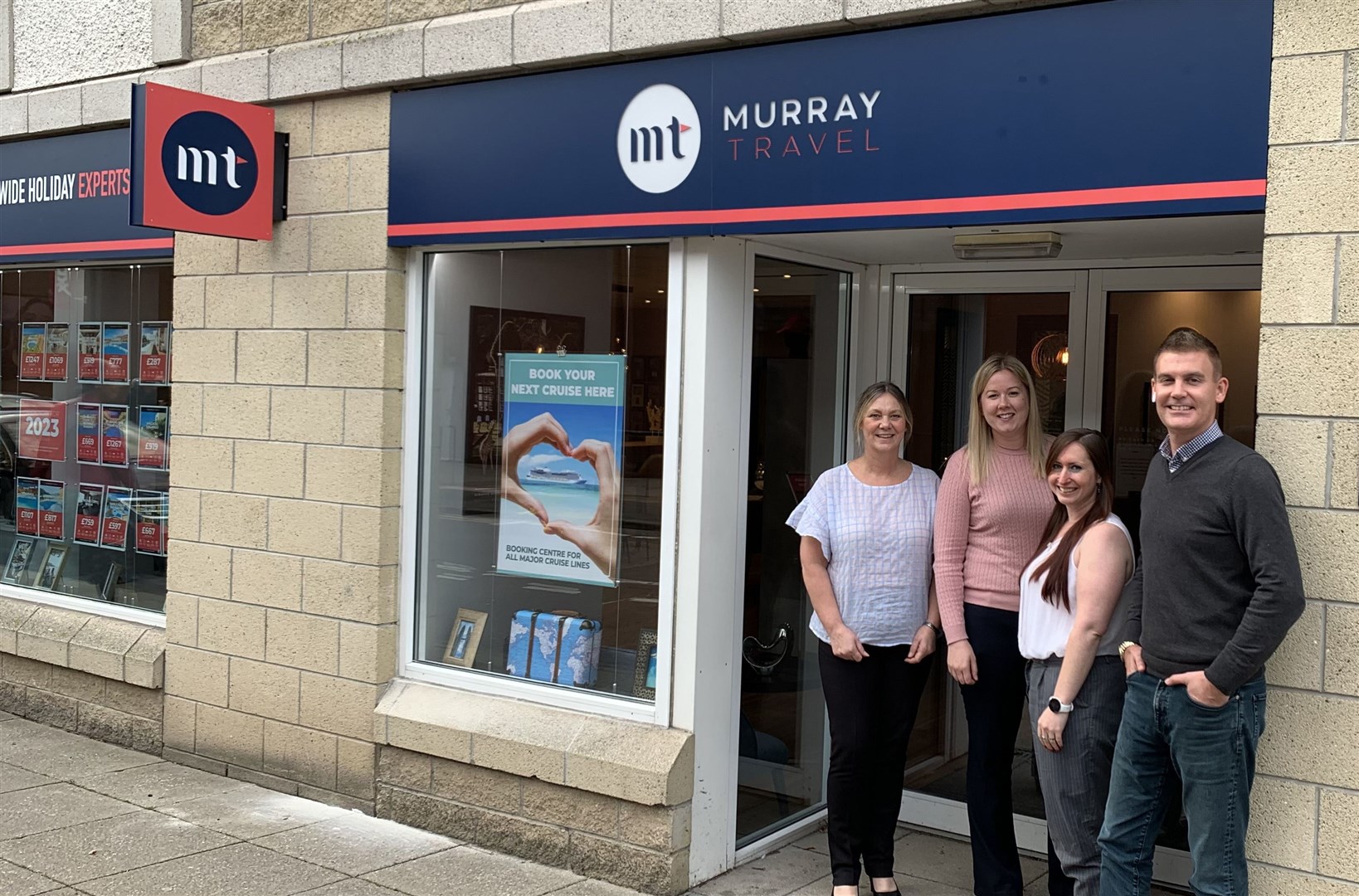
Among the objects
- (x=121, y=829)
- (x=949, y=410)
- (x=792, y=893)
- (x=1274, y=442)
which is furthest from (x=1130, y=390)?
(x=121, y=829)

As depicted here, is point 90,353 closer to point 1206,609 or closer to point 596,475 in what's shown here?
point 596,475

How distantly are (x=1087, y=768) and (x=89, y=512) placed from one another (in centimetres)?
579

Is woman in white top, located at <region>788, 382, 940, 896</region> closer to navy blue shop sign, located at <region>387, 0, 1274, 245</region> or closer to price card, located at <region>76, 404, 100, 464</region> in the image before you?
navy blue shop sign, located at <region>387, 0, 1274, 245</region>

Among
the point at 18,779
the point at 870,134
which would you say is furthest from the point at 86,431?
the point at 870,134

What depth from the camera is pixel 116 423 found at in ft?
24.3

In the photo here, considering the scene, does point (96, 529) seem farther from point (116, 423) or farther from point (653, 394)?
point (653, 394)

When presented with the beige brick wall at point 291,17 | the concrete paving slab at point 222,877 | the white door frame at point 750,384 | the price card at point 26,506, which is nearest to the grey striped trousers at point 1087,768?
the white door frame at point 750,384

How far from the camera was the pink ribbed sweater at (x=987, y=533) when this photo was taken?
4523 mm

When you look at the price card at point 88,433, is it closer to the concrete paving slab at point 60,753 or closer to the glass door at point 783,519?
the concrete paving slab at point 60,753

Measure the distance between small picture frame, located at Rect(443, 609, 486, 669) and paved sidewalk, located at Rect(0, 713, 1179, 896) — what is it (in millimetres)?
738

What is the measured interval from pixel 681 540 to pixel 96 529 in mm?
4149

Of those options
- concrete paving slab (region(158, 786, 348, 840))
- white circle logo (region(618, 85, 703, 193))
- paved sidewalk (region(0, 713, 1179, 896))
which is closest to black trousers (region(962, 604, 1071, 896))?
paved sidewalk (region(0, 713, 1179, 896))

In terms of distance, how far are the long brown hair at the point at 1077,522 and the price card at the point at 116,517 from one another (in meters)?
5.19

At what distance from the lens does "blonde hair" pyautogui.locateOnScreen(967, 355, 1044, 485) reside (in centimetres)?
457
